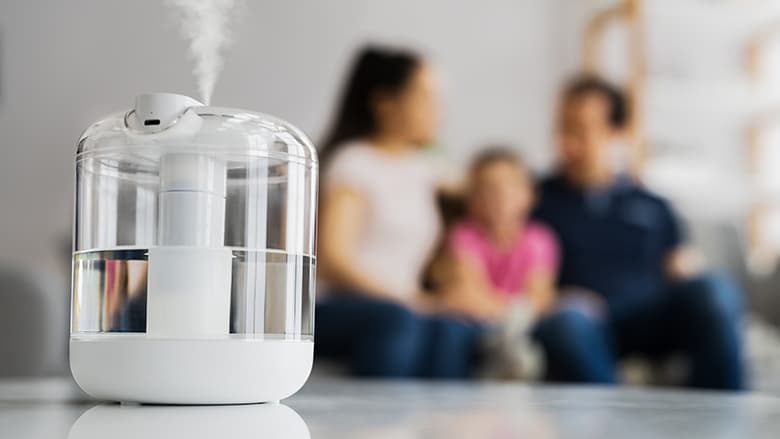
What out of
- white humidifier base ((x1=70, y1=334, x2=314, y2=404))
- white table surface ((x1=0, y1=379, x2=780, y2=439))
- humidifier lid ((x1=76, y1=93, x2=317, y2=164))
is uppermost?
humidifier lid ((x1=76, y1=93, x2=317, y2=164))

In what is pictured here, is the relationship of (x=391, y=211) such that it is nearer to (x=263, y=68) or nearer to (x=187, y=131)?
(x=263, y=68)

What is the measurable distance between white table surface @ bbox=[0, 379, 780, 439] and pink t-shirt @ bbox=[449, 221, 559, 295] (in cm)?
142

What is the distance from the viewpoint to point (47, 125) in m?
1.82

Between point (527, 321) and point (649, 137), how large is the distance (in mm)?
616

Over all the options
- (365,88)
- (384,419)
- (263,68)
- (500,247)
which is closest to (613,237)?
(500,247)

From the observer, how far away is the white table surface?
0.43 meters

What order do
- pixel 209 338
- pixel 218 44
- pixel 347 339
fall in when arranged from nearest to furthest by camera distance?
pixel 209 338 < pixel 218 44 < pixel 347 339

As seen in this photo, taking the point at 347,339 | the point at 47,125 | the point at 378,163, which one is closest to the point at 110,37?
the point at 47,125

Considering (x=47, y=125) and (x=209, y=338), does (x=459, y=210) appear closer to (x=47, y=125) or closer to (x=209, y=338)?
(x=47, y=125)

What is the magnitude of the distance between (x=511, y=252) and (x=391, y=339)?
392 millimetres

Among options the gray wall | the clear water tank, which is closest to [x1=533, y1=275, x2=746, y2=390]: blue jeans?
the gray wall

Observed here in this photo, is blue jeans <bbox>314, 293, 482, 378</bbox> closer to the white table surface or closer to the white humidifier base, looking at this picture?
the white table surface

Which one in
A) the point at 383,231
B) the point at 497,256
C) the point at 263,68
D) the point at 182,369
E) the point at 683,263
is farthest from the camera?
the point at 683,263

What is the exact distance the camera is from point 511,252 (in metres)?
2.16
